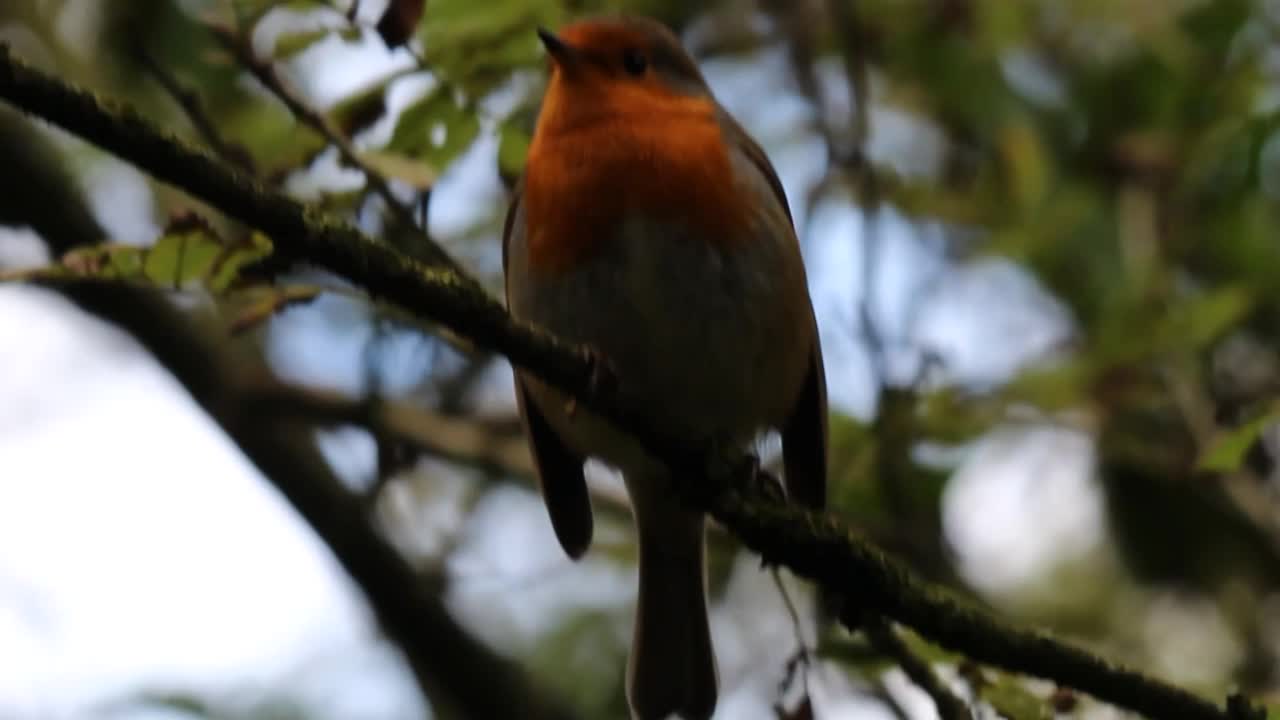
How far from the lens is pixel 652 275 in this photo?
10.8 feet

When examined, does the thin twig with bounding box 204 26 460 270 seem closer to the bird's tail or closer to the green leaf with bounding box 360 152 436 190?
the green leaf with bounding box 360 152 436 190

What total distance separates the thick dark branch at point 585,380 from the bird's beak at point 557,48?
3.19 ft

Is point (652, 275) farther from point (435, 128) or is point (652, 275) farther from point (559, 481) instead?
point (559, 481)

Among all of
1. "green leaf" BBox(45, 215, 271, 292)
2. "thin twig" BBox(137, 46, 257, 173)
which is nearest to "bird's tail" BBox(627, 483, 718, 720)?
"thin twig" BBox(137, 46, 257, 173)

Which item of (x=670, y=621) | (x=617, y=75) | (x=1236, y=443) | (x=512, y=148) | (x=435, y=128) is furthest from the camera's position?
(x=670, y=621)

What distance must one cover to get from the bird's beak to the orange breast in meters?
0.18

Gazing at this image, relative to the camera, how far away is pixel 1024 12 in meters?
5.94

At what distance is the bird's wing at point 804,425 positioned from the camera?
3.72 metres

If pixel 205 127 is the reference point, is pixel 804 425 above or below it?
below

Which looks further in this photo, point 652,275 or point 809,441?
point 809,441

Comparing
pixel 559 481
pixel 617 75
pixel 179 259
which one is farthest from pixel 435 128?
pixel 559 481

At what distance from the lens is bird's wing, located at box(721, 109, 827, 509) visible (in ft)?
12.2

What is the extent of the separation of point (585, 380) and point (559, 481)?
135 cm

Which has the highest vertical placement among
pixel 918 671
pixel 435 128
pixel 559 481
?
pixel 435 128
